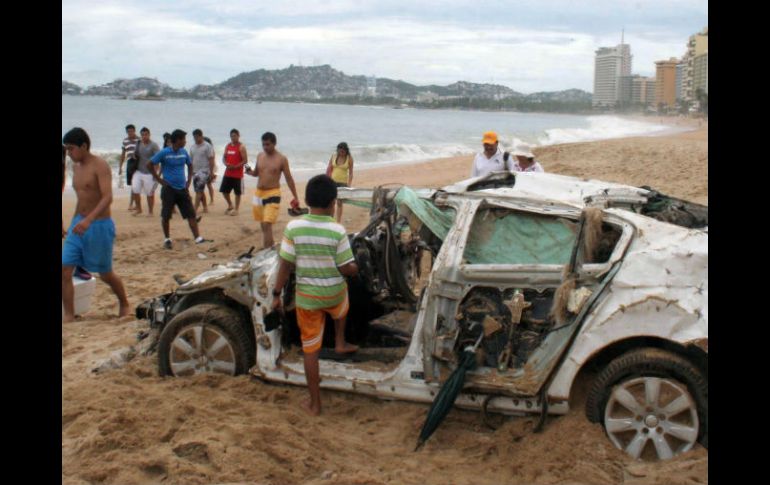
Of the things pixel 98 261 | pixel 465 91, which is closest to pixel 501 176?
pixel 98 261

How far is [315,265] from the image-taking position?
5035 mm

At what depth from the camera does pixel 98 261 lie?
7.36 metres

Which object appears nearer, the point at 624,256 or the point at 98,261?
the point at 624,256

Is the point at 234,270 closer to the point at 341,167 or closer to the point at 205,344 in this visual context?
the point at 205,344

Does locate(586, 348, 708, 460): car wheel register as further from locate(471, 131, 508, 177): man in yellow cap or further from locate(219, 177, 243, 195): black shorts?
locate(219, 177, 243, 195): black shorts

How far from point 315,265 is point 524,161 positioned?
14.8ft

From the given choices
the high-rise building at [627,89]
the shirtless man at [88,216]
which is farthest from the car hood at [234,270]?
the high-rise building at [627,89]

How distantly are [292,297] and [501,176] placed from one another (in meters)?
2.18

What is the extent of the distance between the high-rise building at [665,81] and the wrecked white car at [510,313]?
154m

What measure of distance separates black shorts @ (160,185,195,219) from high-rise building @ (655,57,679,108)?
492 feet

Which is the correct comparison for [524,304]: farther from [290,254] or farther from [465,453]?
[290,254]

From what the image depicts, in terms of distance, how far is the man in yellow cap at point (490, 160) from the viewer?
898 centimetres

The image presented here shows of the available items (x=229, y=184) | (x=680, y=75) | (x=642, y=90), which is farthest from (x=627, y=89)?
(x=229, y=184)

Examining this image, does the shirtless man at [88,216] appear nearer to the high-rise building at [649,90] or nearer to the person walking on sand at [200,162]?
the person walking on sand at [200,162]
